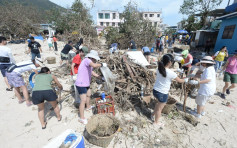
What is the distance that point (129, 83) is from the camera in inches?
169

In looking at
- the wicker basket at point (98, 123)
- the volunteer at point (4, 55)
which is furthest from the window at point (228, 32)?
the volunteer at point (4, 55)

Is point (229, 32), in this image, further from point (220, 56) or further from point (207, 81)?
point (207, 81)

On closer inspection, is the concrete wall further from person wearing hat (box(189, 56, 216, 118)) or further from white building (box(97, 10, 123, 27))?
white building (box(97, 10, 123, 27))

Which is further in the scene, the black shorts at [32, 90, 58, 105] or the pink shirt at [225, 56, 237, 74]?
the pink shirt at [225, 56, 237, 74]

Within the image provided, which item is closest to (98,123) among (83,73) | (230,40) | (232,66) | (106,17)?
(83,73)

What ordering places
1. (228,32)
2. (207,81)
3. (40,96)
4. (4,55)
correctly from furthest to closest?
1. (228,32)
2. (4,55)
3. (207,81)
4. (40,96)

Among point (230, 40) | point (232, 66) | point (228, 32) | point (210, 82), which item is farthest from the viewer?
point (228, 32)

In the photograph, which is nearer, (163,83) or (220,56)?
(163,83)

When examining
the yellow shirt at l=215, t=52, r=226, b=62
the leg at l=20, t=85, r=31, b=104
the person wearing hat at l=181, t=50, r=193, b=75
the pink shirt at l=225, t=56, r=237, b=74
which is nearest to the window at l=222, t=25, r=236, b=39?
the yellow shirt at l=215, t=52, r=226, b=62

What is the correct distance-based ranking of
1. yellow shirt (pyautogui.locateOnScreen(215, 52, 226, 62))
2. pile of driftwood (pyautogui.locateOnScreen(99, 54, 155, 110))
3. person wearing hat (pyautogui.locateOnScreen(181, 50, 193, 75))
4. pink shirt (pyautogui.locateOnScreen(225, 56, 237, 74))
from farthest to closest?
yellow shirt (pyautogui.locateOnScreen(215, 52, 226, 62)) < person wearing hat (pyautogui.locateOnScreen(181, 50, 193, 75)) < pink shirt (pyautogui.locateOnScreen(225, 56, 237, 74)) < pile of driftwood (pyautogui.locateOnScreen(99, 54, 155, 110))

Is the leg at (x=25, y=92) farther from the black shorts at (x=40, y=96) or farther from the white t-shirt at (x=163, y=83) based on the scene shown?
the white t-shirt at (x=163, y=83)

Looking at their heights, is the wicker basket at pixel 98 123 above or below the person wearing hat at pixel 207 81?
below

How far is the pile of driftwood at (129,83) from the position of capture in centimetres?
396

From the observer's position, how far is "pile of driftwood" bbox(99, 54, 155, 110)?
3963 mm
